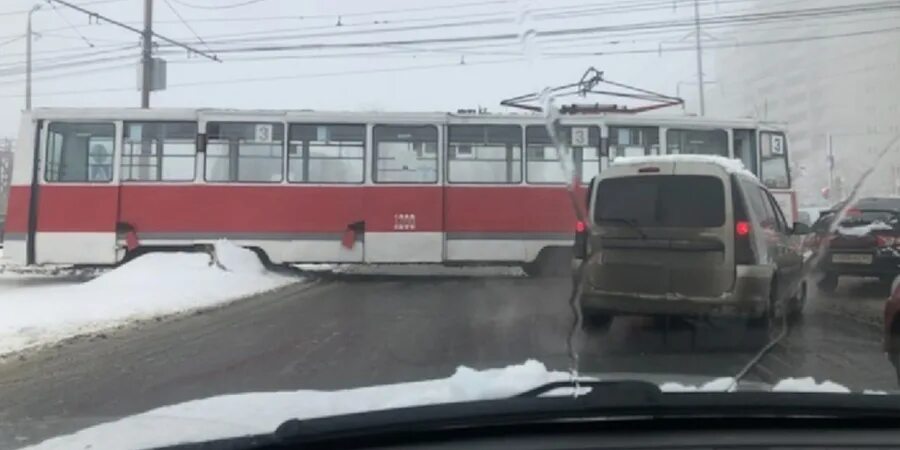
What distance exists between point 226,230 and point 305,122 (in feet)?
8.51

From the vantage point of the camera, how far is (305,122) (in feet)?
55.3

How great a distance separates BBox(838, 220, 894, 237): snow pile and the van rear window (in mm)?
6199

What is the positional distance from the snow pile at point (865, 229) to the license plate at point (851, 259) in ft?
1.08

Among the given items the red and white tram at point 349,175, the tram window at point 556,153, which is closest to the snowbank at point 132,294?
the red and white tram at point 349,175

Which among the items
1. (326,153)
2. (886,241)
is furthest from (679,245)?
(326,153)

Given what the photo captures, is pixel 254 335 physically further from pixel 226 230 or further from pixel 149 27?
pixel 149 27

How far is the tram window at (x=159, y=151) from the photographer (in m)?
16.8

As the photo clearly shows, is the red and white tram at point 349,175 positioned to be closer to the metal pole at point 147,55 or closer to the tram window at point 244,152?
the tram window at point 244,152

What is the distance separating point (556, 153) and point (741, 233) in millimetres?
8937

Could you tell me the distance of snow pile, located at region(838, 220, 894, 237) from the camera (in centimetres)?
1353

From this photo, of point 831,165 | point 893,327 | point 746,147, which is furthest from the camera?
point 746,147

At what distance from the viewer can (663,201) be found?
28.8 feet

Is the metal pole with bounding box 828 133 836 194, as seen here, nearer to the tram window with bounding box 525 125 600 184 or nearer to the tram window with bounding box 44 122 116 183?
the tram window with bounding box 525 125 600 184

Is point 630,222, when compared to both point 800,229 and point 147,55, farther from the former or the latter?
point 147,55
